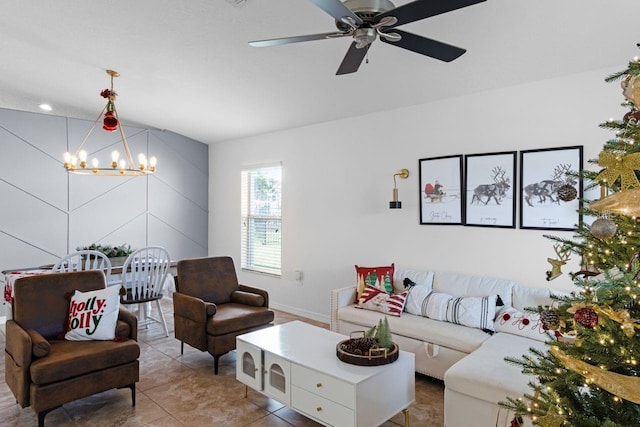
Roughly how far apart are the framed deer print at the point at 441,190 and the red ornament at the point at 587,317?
2727 mm

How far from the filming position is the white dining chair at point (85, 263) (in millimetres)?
3807

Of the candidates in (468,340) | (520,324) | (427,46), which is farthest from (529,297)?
(427,46)

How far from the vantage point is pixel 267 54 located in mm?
3377

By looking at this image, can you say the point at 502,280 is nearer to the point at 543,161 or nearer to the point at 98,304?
the point at 543,161

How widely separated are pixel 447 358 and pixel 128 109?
489 cm

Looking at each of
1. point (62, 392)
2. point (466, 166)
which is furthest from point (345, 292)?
point (62, 392)

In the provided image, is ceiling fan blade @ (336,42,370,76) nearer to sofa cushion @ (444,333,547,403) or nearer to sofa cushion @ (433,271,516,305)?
sofa cushion @ (444,333,547,403)

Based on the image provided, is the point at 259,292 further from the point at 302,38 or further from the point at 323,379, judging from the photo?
the point at 302,38

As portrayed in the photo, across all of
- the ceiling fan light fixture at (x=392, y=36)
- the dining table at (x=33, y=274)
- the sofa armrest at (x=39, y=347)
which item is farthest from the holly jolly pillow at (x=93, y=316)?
the ceiling fan light fixture at (x=392, y=36)

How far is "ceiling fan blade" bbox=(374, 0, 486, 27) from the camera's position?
5.43ft

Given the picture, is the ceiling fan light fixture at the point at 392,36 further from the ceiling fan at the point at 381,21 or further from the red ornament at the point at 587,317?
the red ornament at the point at 587,317

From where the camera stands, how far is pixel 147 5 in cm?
284

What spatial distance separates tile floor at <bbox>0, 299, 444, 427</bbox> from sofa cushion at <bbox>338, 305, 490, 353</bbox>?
400mm

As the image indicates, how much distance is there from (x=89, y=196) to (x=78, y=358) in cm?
369
